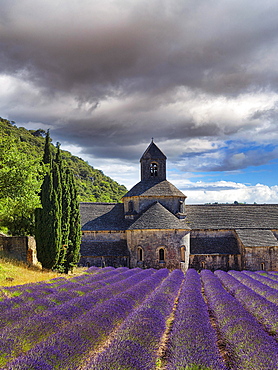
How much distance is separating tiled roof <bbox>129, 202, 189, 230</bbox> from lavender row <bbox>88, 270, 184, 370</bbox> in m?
19.5

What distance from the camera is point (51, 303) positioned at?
10.9 metres

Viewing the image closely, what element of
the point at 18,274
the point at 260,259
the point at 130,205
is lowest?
the point at 260,259

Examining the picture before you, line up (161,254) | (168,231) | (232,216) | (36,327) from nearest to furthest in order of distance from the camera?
(36,327) → (168,231) → (161,254) → (232,216)

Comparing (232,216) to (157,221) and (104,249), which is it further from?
(104,249)

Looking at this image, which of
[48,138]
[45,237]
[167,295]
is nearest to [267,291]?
[167,295]

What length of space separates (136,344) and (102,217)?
28.5 metres

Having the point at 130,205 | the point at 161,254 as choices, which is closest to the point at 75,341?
the point at 161,254

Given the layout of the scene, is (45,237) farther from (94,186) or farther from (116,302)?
(94,186)

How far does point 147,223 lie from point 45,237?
10544 millimetres

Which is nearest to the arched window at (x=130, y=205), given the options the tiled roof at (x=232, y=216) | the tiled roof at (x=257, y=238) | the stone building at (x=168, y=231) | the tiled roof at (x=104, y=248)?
the stone building at (x=168, y=231)

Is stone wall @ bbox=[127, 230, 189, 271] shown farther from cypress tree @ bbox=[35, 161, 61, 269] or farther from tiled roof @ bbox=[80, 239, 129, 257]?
cypress tree @ bbox=[35, 161, 61, 269]

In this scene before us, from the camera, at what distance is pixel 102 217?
35219 millimetres

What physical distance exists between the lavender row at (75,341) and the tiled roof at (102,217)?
22.8 m

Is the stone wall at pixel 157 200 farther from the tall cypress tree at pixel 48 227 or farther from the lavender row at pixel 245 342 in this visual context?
the lavender row at pixel 245 342
